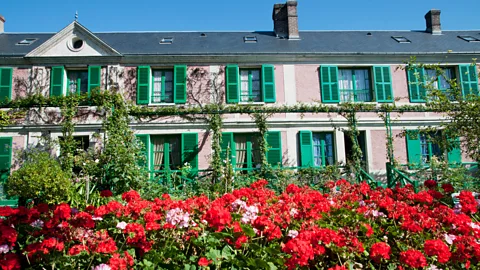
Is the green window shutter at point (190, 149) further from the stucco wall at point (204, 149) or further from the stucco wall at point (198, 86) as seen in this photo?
the stucco wall at point (198, 86)

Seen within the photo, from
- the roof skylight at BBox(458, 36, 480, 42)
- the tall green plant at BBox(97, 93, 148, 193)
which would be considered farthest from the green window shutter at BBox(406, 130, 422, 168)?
the tall green plant at BBox(97, 93, 148, 193)

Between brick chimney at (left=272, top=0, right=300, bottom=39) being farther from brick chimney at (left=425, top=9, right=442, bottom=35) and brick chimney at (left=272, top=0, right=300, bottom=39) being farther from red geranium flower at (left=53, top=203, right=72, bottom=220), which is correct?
red geranium flower at (left=53, top=203, right=72, bottom=220)

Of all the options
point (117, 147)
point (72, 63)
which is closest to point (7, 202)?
point (117, 147)

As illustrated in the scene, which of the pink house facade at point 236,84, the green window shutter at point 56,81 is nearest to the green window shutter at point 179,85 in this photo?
the pink house facade at point 236,84

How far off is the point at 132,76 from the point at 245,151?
4896 millimetres

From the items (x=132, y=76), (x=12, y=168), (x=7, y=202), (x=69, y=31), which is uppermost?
(x=69, y=31)

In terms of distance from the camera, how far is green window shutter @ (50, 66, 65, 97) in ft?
40.2

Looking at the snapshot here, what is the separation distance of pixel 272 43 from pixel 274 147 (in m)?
4.55

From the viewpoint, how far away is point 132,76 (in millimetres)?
12633

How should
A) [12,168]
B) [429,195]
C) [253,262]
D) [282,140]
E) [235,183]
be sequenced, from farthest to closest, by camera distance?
A: [282,140] < [12,168] < [235,183] < [429,195] < [253,262]

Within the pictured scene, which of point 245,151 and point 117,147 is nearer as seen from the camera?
point 117,147

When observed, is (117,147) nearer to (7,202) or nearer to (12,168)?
(7,202)

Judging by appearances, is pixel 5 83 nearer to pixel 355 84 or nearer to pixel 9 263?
pixel 9 263

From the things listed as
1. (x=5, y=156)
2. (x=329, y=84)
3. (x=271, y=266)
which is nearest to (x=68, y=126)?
(x=5, y=156)
